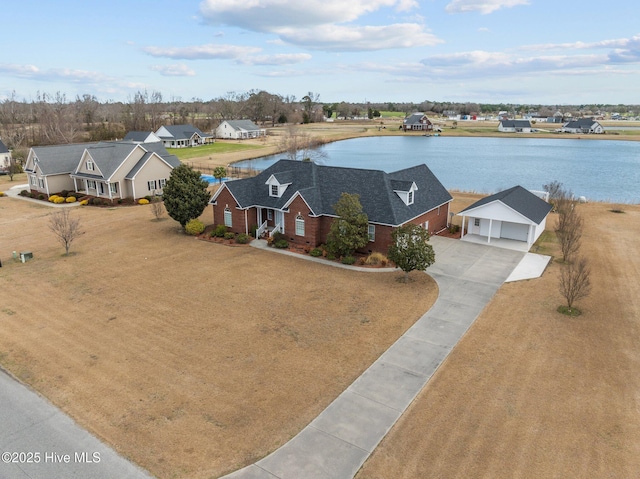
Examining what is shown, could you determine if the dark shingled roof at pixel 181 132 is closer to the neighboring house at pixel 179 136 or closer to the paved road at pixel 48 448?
the neighboring house at pixel 179 136

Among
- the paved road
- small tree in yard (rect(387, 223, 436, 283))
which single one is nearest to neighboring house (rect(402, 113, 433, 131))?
small tree in yard (rect(387, 223, 436, 283))

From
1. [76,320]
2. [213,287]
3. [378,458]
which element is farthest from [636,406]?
[76,320]

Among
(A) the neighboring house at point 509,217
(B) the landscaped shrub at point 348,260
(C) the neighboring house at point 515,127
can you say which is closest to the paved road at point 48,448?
(B) the landscaped shrub at point 348,260

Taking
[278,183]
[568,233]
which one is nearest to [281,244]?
[278,183]

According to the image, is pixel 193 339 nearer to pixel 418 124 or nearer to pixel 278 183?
pixel 278 183

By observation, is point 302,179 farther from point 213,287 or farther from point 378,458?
point 378,458

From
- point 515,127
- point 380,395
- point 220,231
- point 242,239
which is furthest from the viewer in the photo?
point 515,127

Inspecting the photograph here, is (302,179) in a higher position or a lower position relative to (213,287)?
higher
